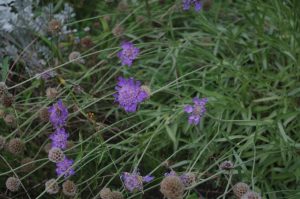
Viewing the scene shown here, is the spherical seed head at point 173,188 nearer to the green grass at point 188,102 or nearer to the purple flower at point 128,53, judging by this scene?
the green grass at point 188,102

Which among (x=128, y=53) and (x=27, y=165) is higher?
(x=128, y=53)

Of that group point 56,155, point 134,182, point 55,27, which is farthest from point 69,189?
point 55,27

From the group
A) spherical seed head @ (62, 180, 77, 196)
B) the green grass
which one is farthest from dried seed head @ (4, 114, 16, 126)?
spherical seed head @ (62, 180, 77, 196)

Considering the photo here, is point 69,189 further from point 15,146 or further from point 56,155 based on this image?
point 15,146

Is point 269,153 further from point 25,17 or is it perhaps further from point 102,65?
point 25,17

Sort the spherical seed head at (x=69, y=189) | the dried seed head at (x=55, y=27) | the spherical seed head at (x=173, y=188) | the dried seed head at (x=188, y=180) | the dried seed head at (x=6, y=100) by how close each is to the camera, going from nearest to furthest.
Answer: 1. the spherical seed head at (x=173, y=188)
2. the dried seed head at (x=188, y=180)
3. the spherical seed head at (x=69, y=189)
4. the dried seed head at (x=6, y=100)
5. the dried seed head at (x=55, y=27)

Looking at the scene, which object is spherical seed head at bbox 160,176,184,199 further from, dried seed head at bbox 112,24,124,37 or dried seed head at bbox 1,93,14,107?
dried seed head at bbox 112,24,124,37

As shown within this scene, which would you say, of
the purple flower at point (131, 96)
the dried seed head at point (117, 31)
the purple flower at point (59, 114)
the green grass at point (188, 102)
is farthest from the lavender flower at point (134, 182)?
the dried seed head at point (117, 31)

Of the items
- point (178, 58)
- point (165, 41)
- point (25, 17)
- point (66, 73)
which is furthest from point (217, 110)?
point (25, 17)
